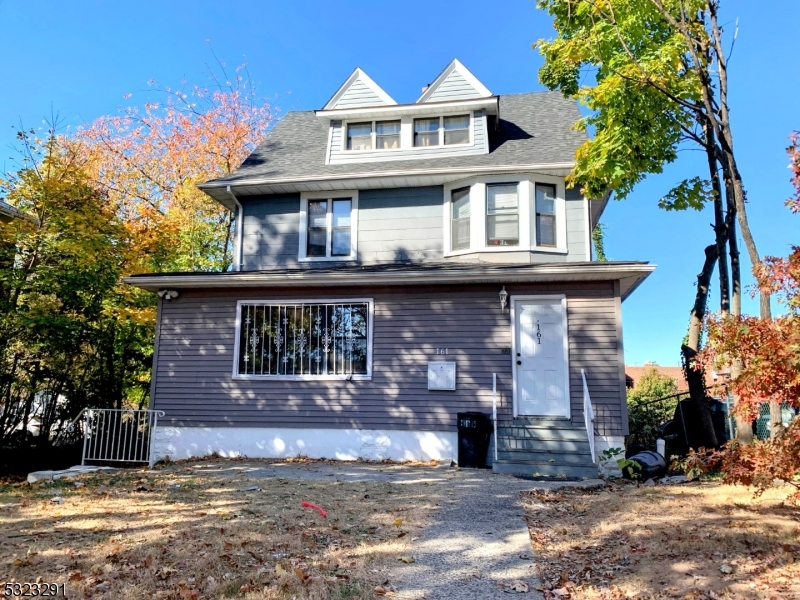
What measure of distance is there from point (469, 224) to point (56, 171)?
8.00m

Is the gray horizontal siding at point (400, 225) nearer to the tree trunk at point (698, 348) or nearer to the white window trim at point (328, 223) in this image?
the white window trim at point (328, 223)

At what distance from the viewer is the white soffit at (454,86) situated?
11500mm

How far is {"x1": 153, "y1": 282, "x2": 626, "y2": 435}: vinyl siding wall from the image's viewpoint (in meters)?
8.72

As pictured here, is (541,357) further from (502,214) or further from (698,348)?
(698,348)

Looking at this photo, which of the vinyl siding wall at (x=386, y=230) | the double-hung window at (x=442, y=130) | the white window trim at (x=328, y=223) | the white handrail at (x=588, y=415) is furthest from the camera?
the double-hung window at (x=442, y=130)

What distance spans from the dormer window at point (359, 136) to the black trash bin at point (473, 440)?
20.8 feet

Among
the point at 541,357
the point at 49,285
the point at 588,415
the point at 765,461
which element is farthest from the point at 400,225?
the point at 765,461

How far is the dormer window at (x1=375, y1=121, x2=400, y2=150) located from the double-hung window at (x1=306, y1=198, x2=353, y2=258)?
1605 millimetres

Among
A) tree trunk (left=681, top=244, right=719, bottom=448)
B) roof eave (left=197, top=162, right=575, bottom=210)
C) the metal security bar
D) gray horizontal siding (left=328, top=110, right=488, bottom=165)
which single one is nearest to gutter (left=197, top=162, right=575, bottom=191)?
roof eave (left=197, top=162, right=575, bottom=210)

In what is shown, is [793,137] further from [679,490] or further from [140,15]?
[140,15]

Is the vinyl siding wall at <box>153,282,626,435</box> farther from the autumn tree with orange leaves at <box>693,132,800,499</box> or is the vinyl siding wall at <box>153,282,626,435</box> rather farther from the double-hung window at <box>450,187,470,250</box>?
the autumn tree with orange leaves at <box>693,132,800,499</box>

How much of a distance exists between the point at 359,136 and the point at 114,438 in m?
7.58

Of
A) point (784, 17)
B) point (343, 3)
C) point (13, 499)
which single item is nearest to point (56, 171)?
point (13, 499)

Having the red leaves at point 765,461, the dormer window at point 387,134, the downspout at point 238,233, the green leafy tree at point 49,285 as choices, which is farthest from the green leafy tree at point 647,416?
the green leafy tree at point 49,285
